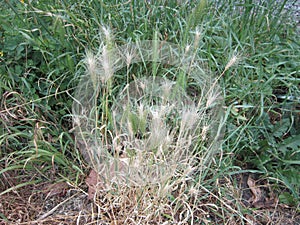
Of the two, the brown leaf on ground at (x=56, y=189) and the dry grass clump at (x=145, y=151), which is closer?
the dry grass clump at (x=145, y=151)

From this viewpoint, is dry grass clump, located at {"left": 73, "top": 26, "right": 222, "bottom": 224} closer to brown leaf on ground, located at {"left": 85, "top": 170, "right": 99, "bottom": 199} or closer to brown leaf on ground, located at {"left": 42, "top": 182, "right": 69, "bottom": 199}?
brown leaf on ground, located at {"left": 85, "top": 170, "right": 99, "bottom": 199}

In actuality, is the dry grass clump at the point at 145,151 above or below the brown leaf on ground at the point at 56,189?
above

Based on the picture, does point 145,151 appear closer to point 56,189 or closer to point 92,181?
point 92,181

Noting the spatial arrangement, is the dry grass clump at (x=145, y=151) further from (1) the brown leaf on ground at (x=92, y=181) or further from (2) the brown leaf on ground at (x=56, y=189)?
(2) the brown leaf on ground at (x=56, y=189)

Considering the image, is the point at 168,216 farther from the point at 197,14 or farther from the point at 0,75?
the point at 0,75

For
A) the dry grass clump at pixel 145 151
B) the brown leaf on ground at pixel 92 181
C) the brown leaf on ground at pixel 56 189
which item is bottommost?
the brown leaf on ground at pixel 56 189

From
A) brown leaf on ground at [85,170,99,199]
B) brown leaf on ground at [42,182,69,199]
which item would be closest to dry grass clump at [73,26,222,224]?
brown leaf on ground at [85,170,99,199]

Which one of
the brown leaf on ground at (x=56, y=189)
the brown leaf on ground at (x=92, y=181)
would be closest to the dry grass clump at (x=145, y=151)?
the brown leaf on ground at (x=92, y=181)

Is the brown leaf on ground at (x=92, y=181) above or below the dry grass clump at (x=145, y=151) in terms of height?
below

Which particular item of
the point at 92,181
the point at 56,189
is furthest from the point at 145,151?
the point at 56,189

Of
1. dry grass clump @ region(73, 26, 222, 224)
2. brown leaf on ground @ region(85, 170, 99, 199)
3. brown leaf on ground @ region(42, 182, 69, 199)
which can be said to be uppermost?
dry grass clump @ region(73, 26, 222, 224)

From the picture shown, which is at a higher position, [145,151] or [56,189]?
[145,151]
